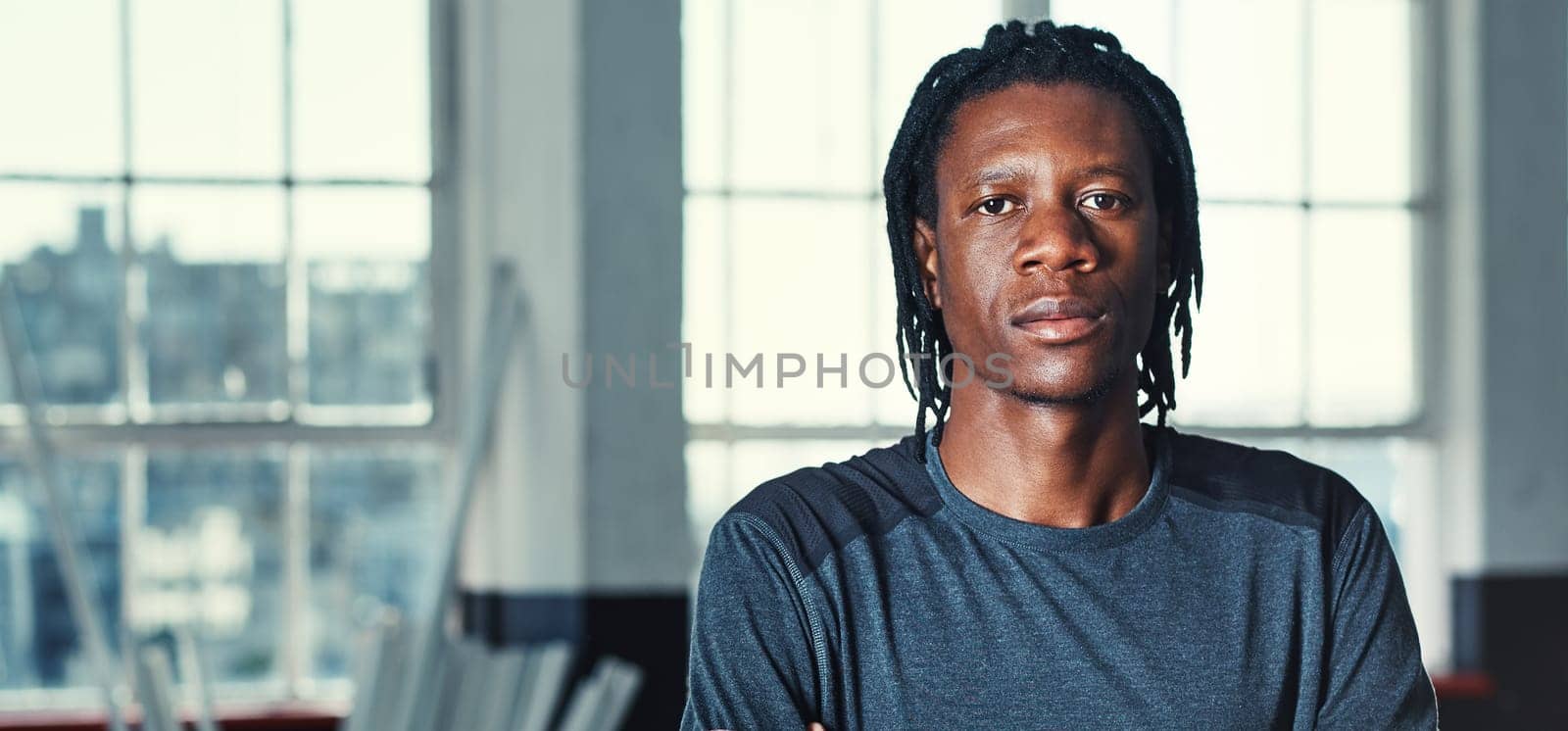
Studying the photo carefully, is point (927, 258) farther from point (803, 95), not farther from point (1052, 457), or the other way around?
point (803, 95)

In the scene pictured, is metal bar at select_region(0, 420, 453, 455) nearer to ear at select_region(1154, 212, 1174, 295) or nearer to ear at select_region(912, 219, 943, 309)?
ear at select_region(912, 219, 943, 309)

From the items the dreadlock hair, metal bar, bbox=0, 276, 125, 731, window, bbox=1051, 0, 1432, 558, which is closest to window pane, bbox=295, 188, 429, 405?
metal bar, bbox=0, 276, 125, 731

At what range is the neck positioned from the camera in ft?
3.34

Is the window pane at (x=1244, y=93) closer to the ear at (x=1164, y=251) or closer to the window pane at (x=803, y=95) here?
the window pane at (x=803, y=95)

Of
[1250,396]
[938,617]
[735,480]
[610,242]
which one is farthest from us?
[1250,396]

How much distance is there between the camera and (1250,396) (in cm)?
355

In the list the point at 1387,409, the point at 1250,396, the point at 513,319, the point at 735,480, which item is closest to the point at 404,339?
the point at 513,319

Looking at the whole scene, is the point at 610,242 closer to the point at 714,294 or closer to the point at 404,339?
the point at 714,294

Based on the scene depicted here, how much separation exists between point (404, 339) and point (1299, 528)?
2435mm

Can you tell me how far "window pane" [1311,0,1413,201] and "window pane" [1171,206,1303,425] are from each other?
0.57ft

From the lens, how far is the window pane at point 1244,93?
11.6ft

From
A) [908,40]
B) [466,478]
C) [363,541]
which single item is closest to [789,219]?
[908,40]

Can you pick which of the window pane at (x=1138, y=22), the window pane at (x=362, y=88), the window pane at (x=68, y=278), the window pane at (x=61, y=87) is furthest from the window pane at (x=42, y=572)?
the window pane at (x=1138, y=22)

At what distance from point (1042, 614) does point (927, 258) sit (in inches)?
10.9
